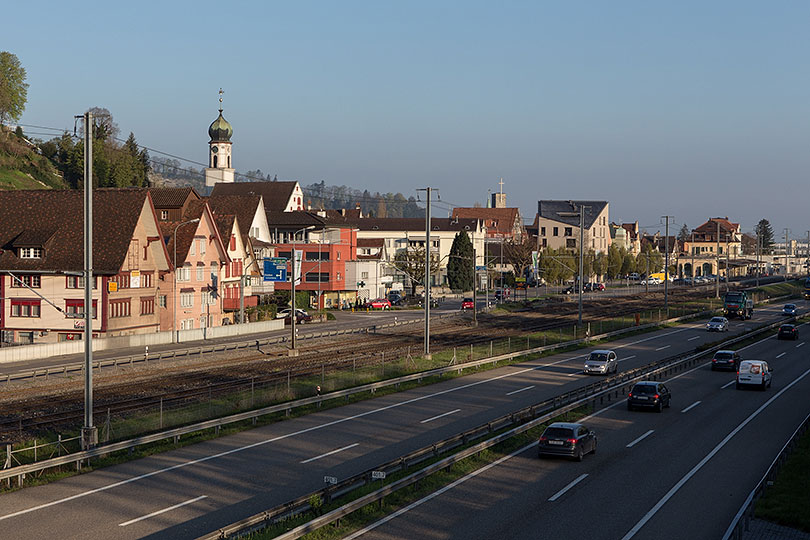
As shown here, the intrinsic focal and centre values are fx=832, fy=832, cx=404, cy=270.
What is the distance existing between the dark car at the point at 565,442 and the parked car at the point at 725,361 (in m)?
30.5

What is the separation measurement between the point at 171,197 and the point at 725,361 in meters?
52.7

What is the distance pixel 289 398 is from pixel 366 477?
1686cm

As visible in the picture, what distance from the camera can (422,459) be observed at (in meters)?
28.7

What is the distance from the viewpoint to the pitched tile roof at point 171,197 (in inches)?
3169

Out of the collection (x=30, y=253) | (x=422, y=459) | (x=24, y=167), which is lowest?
(x=422, y=459)

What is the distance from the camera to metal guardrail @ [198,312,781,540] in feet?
67.4

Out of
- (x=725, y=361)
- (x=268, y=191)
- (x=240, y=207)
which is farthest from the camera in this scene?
(x=268, y=191)

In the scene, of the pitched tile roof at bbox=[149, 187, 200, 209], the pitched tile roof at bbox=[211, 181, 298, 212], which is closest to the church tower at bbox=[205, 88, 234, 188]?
the pitched tile roof at bbox=[211, 181, 298, 212]

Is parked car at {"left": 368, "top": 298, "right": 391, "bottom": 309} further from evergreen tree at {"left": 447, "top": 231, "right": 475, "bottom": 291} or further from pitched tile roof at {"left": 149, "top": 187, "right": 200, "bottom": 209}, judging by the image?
pitched tile roof at {"left": 149, "top": 187, "right": 200, "bottom": 209}

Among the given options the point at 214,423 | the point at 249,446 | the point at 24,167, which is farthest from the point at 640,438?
the point at 24,167

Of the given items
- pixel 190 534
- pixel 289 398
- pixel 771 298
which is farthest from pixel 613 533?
pixel 771 298

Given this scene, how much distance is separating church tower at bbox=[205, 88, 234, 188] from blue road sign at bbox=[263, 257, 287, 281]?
9382cm

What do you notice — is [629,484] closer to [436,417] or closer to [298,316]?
[436,417]

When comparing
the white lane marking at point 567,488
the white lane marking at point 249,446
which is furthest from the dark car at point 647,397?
the white lane marking at point 567,488
